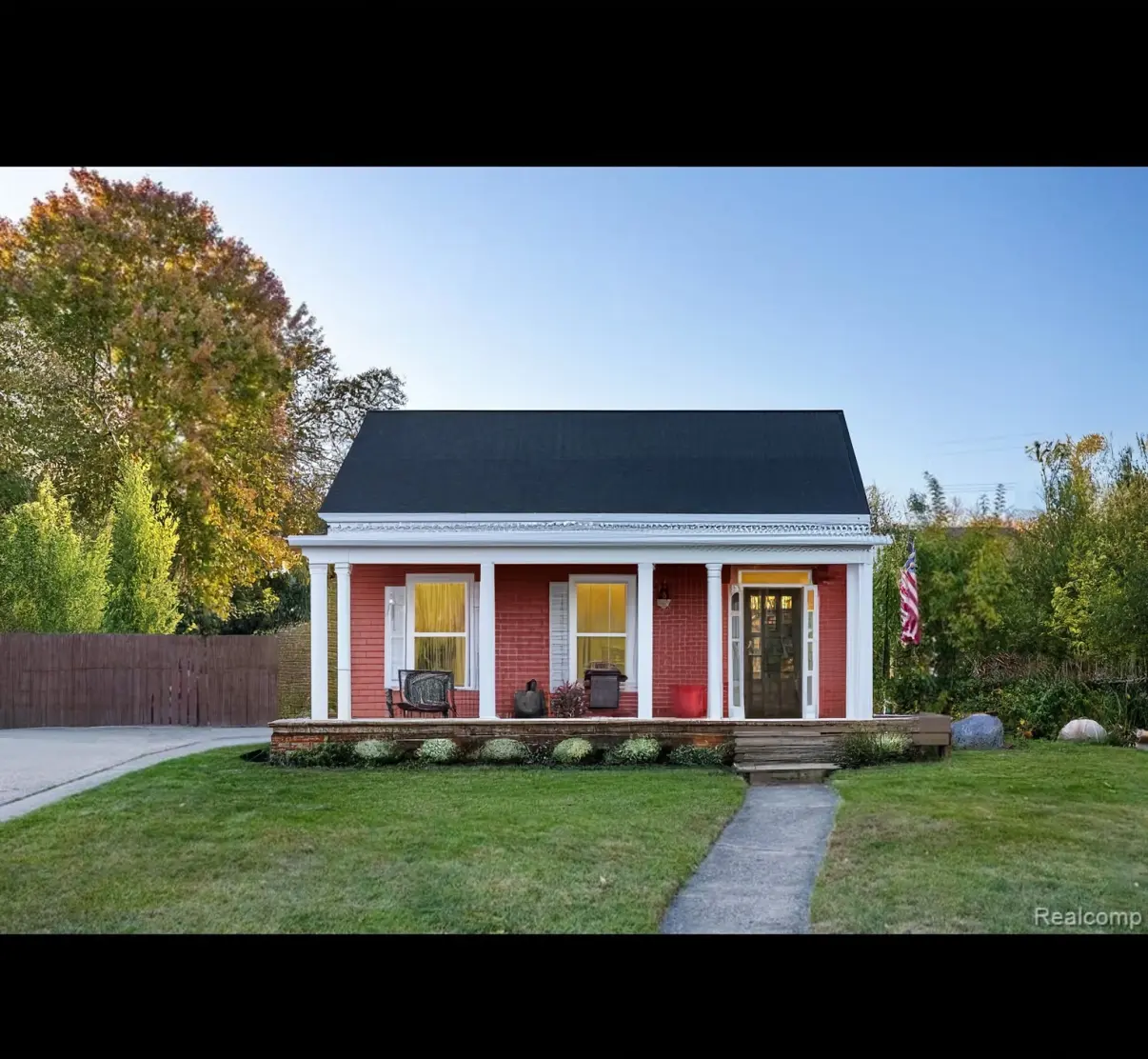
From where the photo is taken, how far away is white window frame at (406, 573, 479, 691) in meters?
14.3

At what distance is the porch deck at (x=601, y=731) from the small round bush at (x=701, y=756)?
6.7 inches

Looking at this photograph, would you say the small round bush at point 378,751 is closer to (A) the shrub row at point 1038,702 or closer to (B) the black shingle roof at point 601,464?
(B) the black shingle roof at point 601,464

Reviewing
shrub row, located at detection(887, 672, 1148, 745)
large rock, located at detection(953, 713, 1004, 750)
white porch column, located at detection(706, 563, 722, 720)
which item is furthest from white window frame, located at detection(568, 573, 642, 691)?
shrub row, located at detection(887, 672, 1148, 745)

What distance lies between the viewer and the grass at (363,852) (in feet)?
21.2

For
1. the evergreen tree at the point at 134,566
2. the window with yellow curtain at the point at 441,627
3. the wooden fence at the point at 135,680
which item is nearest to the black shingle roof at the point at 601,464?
the window with yellow curtain at the point at 441,627

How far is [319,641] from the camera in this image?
1317cm

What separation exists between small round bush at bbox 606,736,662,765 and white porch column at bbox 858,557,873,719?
9.57 ft

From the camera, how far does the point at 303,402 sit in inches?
1163

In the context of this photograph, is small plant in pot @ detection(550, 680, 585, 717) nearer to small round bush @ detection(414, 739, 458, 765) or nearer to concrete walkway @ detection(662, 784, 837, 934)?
small round bush @ detection(414, 739, 458, 765)

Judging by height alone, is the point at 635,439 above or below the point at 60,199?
below

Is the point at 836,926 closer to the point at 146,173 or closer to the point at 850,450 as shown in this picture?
the point at 850,450

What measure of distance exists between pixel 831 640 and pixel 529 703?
4.42 m
